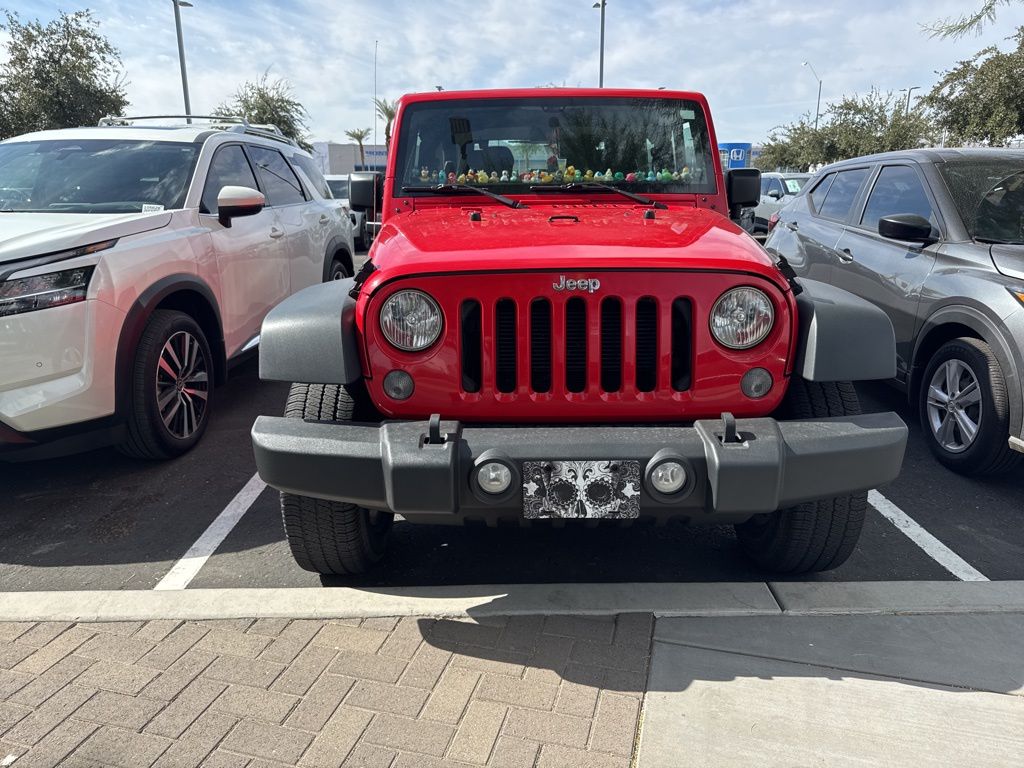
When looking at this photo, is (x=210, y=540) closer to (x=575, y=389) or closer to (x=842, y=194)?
(x=575, y=389)

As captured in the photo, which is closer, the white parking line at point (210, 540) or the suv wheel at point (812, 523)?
the suv wheel at point (812, 523)

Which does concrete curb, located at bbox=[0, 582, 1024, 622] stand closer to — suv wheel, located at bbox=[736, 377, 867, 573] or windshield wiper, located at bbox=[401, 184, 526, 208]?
suv wheel, located at bbox=[736, 377, 867, 573]

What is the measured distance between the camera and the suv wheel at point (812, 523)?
2.53 m

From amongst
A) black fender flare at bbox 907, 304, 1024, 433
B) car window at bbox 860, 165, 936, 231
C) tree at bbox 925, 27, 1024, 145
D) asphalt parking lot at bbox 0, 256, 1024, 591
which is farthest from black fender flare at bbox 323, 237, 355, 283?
tree at bbox 925, 27, 1024, 145

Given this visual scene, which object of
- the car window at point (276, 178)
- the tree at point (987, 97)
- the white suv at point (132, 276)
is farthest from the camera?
the tree at point (987, 97)

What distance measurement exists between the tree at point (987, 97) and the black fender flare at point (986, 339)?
11890 mm

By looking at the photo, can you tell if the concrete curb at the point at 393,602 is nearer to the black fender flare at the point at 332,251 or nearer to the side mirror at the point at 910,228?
the side mirror at the point at 910,228

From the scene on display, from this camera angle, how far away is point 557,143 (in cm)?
379

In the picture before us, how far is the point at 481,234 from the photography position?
2.76 meters

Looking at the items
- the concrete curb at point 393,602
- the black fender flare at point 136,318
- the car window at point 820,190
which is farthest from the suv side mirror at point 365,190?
the car window at point 820,190

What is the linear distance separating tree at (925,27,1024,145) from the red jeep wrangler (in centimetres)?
1412

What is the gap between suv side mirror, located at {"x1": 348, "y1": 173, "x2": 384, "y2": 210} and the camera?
160 inches

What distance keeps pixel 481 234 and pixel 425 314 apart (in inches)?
19.9

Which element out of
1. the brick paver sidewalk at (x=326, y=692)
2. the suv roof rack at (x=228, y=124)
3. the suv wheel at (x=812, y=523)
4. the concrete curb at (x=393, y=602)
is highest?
the suv roof rack at (x=228, y=124)
